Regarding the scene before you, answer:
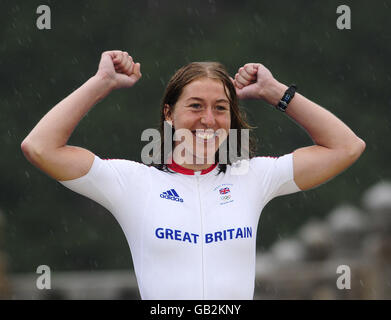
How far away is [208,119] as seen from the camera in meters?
4.73

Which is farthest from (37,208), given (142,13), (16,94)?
(142,13)

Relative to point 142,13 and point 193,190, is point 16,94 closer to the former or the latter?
point 142,13

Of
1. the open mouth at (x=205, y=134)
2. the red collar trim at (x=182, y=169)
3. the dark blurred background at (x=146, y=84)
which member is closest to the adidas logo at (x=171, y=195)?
the red collar trim at (x=182, y=169)

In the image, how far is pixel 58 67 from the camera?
29578mm

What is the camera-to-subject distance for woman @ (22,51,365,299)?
4660mm

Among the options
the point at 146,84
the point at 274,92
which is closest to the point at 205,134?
the point at 274,92

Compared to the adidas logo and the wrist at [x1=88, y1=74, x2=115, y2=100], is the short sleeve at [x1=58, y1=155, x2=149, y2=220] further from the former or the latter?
the wrist at [x1=88, y1=74, x2=115, y2=100]

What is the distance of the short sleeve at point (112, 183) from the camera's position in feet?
15.5

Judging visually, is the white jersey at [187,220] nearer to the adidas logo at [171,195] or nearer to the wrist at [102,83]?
the adidas logo at [171,195]

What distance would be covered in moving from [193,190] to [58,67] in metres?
25.2

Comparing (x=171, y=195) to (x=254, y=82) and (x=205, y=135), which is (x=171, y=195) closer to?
(x=205, y=135)

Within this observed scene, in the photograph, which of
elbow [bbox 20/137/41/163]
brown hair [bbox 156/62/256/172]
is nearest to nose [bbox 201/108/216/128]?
brown hair [bbox 156/62/256/172]

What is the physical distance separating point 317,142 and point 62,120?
129 cm

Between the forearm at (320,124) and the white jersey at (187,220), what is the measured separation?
209mm
